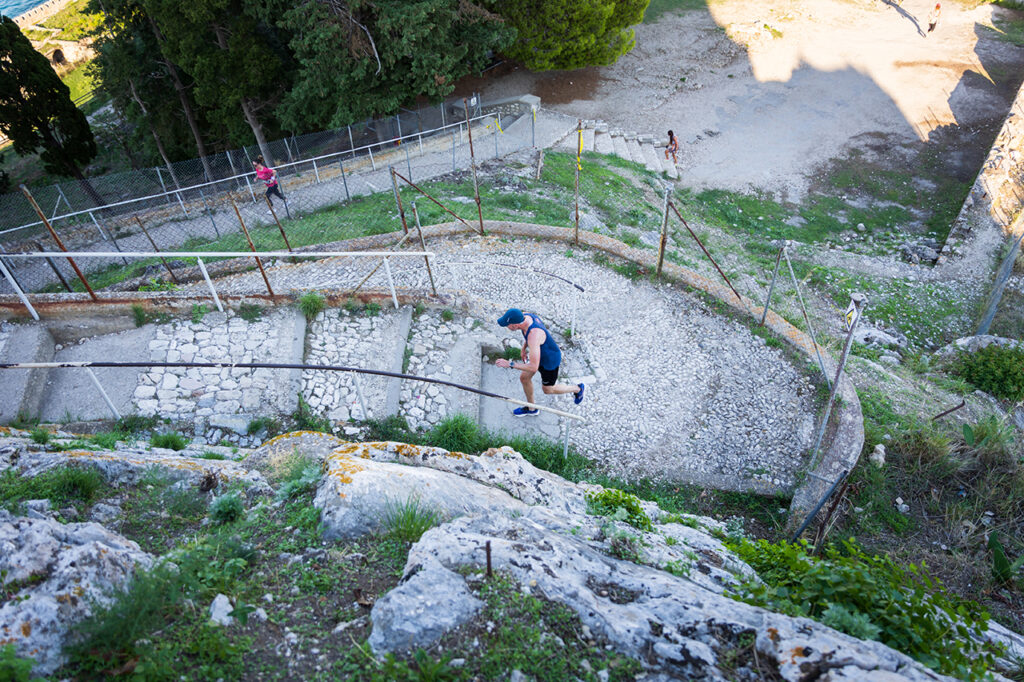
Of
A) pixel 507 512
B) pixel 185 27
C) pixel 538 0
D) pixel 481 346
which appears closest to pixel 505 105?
pixel 538 0

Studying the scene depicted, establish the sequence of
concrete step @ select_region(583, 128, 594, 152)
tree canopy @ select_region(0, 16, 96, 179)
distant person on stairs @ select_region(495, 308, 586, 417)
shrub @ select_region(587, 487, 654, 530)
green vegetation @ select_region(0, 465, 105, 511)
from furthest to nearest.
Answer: concrete step @ select_region(583, 128, 594, 152)
tree canopy @ select_region(0, 16, 96, 179)
distant person on stairs @ select_region(495, 308, 586, 417)
shrub @ select_region(587, 487, 654, 530)
green vegetation @ select_region(0, 465, 105, 511)

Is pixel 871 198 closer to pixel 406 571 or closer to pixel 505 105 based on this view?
pixel 505 105

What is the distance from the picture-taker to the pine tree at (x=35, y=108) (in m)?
18.0

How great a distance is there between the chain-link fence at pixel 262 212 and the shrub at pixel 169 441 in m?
6.74

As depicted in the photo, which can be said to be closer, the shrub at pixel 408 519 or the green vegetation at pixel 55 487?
the shrub at pixel 408 519

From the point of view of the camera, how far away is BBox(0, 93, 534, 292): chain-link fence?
1331cm

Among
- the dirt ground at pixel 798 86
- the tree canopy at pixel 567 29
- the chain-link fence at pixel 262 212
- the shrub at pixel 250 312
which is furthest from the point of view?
the dirt ground at pixel 798 86

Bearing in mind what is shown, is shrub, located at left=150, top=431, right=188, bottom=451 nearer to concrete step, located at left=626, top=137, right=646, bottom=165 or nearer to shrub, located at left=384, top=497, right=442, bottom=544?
shrub, located at left=384, top=497, right=442, bottom=544

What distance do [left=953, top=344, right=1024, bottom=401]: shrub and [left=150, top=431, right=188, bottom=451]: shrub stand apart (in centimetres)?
1264

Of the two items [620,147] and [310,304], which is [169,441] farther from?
[620,147]

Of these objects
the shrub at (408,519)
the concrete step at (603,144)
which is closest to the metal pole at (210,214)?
the concrete step at (603,144)

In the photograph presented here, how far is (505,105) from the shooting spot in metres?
21.7

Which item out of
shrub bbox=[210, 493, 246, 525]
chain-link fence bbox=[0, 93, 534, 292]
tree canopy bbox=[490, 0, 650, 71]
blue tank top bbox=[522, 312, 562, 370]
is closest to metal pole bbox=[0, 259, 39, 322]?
chain-link fence bbox=[0, 93, 534, 292]

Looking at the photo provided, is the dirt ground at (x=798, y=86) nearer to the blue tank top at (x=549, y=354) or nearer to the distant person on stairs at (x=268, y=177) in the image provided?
the distant person on stairs at (x=268, y=177)
